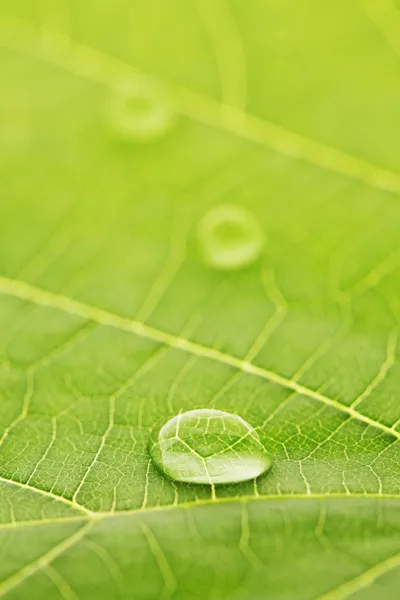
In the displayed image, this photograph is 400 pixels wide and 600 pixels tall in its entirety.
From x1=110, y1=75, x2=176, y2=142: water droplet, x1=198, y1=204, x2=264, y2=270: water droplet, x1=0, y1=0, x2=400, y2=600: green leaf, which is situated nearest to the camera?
x1=0, y1=0, x2=400, y2=600: green leaf

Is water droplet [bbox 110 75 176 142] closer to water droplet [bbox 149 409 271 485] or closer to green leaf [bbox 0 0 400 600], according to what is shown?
green leaf [bbox 0 0 400 600]

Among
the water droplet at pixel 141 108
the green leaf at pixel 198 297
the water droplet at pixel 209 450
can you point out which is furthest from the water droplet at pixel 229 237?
the water droplet at pixel 209 450

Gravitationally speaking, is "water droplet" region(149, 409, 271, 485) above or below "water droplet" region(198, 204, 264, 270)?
below

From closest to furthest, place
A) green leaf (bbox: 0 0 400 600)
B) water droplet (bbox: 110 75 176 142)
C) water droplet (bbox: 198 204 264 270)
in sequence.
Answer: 1. green leaf (bbox: 0 0 400 600)
2. water droplet (bbox: 198 204 264 270)
3. water droplet (bbox: 110 75 176 142)

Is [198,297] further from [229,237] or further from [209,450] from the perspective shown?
[209,450]

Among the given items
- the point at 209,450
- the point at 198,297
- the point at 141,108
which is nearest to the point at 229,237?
the point at 198,297

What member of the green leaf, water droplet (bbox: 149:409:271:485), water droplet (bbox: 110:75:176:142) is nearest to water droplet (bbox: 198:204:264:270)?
the green leaf
